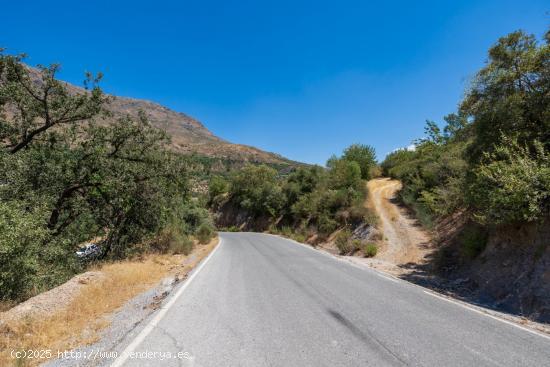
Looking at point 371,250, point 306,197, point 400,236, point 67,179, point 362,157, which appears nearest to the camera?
point 67,179

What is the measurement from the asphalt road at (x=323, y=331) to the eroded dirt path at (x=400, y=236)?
699cm

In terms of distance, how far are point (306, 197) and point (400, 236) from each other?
64.9 ft

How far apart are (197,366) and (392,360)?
2541mm

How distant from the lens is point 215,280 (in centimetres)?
949

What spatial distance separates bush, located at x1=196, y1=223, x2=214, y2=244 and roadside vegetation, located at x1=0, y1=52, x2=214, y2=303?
302 inches

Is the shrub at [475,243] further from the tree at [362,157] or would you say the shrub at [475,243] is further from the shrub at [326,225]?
the tree at [362,157]

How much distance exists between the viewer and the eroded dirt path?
15.0 metres

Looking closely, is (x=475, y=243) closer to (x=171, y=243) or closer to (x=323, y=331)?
(x=323, y=331)

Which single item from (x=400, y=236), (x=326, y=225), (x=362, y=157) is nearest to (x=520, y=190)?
(x=400, y=236)

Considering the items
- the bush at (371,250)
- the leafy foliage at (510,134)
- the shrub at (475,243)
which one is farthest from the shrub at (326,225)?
the shrub at (475,243)

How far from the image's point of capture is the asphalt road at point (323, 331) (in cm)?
416

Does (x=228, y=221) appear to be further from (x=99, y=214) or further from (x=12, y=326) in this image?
(x=12, y=326)

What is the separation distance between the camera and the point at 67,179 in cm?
1262

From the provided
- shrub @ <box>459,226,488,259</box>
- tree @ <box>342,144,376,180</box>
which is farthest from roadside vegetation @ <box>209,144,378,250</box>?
shrub @ <box>459,226,488,259</box>
